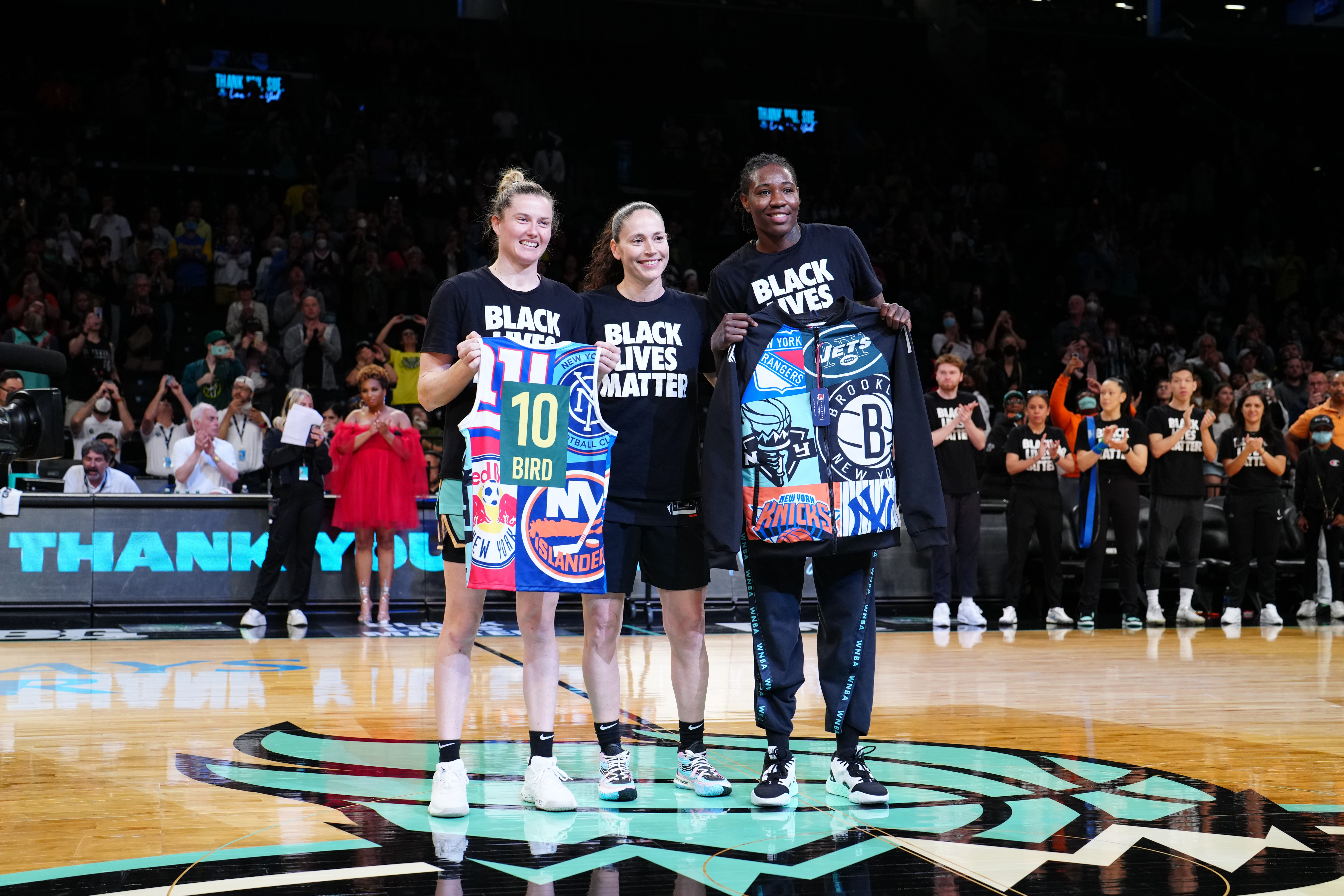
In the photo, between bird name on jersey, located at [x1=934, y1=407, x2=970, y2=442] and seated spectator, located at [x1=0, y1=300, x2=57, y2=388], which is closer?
bird name on jersey, located at [x1=934, y1=407, x2=970, y2=442]

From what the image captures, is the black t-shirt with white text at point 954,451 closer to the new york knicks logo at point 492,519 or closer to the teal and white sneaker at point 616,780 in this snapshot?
the teal and white sneaker at point 616,780

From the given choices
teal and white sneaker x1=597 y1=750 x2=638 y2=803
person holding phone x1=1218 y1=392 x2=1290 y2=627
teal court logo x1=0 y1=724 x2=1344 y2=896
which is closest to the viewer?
teal court logo x1=0 y1=724 x2=1344 y2=896

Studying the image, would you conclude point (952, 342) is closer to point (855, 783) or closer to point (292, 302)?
point (292, 302)

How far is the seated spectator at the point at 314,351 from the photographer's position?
42.1 ft

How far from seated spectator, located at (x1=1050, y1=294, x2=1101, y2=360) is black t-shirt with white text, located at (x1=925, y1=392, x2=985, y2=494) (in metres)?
6.65

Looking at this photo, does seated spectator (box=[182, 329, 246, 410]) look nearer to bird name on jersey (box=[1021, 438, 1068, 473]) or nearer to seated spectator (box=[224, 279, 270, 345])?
seated spectator (box=[224, 279, 270, 345])

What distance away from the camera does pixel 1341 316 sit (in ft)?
55.5

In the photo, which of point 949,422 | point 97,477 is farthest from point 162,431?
point 949,422

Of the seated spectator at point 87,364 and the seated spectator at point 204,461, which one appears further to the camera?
the seated spectator at point 87,364

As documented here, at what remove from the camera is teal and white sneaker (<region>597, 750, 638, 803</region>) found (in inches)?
154

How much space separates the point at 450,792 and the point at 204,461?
23.5 feet

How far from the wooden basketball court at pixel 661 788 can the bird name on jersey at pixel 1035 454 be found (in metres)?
2.66

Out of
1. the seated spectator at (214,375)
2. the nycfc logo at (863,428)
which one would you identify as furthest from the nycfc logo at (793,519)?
the seated spectator at (214,375)

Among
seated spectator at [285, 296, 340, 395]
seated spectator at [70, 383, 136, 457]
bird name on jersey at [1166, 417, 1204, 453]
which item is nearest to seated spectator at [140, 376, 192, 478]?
seated spectator at [70, 383, 136, 457]
